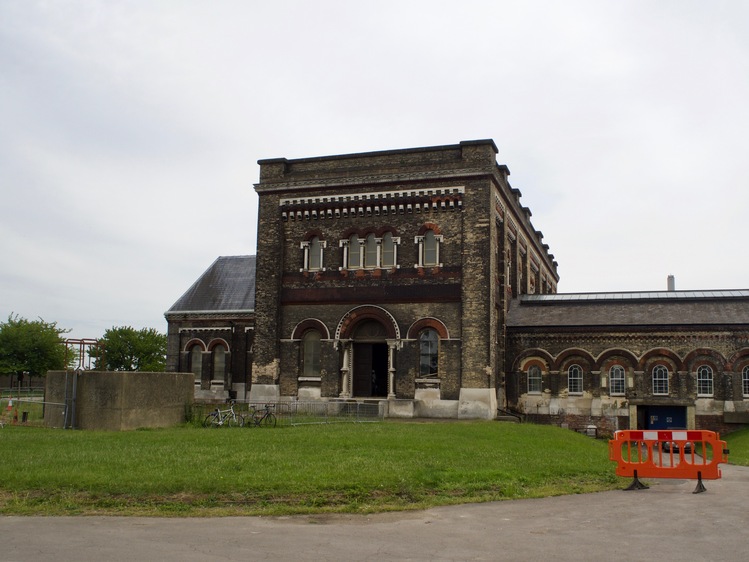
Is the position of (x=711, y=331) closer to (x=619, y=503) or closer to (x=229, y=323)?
(x=619, y=503)

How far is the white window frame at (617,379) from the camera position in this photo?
3138 centimetres

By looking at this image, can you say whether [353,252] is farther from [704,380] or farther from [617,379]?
[704,380]

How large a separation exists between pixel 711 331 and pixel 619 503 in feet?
67.2

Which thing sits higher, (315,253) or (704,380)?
(315,253)

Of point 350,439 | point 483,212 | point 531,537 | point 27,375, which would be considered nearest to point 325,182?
point 483,212

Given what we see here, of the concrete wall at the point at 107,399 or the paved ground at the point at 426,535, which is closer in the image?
the paved ground at the point at 426,535

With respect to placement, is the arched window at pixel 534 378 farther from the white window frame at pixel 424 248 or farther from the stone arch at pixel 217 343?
the stone arch at pixel 217 343

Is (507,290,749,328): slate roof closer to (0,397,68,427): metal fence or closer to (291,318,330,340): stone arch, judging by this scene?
(291,318,330,340): stone arch

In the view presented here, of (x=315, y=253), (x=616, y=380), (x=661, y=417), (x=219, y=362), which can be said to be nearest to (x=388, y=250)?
(x=315, y=253)

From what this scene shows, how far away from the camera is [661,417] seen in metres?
31.0

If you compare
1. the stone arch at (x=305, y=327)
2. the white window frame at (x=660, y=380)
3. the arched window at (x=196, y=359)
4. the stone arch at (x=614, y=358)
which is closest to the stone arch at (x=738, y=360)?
the white window frame at (x=660, y=380)

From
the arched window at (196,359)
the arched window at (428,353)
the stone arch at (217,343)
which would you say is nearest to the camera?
the arched window at (428,353)

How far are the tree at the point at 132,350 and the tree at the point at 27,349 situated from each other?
3732 millimetres

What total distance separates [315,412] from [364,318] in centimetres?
444
